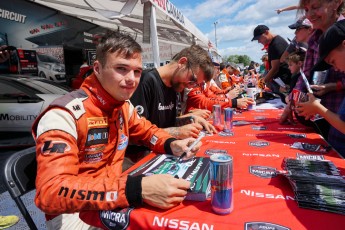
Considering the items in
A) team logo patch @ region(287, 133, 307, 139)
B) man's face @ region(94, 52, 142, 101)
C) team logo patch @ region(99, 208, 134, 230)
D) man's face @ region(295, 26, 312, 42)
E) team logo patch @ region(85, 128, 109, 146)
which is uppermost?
man's face @ region(295, 26, 312, 42)

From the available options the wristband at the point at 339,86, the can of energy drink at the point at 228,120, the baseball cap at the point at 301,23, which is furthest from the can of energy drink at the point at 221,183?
the baseball cap at the point at 301,23

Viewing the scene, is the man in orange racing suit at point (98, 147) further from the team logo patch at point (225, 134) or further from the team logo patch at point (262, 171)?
the team logo patch at point (225, 134)

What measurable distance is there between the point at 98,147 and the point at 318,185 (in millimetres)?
930

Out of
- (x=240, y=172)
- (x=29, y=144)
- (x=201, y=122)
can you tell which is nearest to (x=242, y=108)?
(x=201, y=122)

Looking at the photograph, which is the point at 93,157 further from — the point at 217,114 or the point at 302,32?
the point at 302,32

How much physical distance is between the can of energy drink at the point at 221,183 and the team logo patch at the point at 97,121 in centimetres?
60

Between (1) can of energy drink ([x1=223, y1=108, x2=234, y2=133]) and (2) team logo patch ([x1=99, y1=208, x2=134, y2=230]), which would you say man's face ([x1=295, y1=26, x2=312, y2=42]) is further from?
(2) team logo patch ([x1=99, y1=208, x2=134, y2=230])

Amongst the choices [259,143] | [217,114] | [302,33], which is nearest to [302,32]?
[302,33]

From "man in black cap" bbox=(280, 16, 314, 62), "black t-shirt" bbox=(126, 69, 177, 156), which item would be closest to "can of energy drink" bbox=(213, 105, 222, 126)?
"black t-shirt" bbox=(126, 69, 177, 156)

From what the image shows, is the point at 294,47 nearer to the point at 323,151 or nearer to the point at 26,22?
the point at 323,151

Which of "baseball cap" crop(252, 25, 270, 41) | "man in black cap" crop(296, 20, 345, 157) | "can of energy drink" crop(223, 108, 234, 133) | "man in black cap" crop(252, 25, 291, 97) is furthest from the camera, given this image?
"baseball cap" crop(252, 25, 270, 41)

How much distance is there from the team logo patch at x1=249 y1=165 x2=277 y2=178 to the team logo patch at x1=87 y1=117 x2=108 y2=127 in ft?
2.35

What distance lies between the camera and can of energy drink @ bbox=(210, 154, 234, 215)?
0.77 metres

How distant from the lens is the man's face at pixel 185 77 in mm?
2088
